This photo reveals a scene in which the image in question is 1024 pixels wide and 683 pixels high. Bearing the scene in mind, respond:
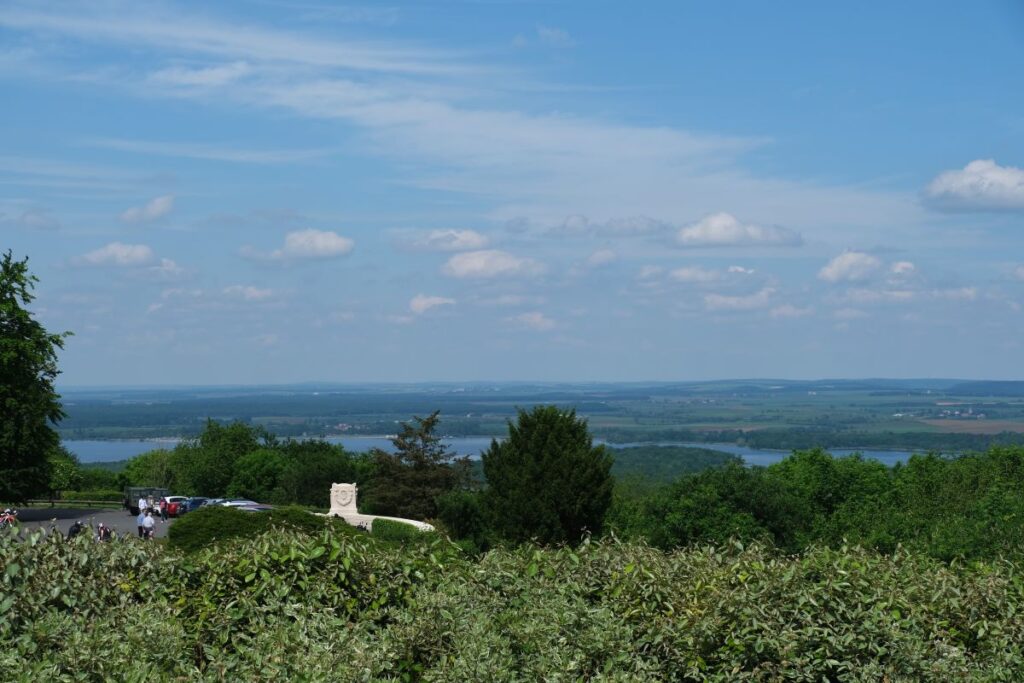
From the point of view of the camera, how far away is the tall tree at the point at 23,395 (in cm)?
4753

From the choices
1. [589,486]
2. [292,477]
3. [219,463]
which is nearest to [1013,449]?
[589,486]

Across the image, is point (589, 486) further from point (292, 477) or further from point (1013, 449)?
point (292, 477)

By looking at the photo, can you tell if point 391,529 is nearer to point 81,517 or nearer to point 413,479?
point 413,479

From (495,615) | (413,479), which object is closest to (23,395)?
(413,479)

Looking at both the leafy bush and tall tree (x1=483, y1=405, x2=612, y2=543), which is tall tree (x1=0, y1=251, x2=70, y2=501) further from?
the leafy bush

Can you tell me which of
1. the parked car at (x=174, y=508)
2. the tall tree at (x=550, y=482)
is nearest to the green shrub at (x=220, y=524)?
the tall tree at (x=550, y=482)

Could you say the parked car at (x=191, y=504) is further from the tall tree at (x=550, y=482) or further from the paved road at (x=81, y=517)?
the tall tree at (x=550, y=482)

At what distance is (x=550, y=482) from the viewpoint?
1443 inches

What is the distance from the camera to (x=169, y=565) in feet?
38.4

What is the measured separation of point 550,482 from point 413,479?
19795mm

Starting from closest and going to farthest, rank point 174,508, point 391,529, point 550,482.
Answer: point 550,482, point 391,529, point 174,508

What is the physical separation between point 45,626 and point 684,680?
223 inches

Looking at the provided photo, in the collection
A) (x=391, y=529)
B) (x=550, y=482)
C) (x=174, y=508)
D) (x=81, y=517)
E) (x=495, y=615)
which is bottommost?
(x=81, y=517)

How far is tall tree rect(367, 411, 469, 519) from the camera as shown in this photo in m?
55.3
